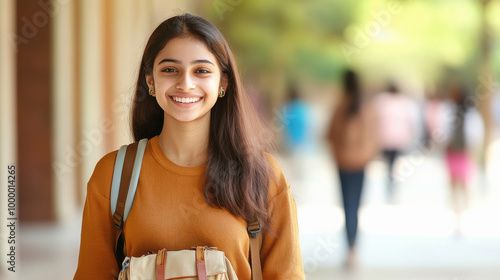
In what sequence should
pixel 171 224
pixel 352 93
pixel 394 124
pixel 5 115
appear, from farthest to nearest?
pixel 394 124 → pixel 352 93 → pixel 5 115 → pixel 171 224

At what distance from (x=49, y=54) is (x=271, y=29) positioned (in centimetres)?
259

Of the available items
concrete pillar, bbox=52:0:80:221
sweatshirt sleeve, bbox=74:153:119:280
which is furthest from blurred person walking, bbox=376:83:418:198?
sweatshirt sleeve, bbox=74:153:119:280

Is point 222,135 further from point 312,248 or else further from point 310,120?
point 310,120

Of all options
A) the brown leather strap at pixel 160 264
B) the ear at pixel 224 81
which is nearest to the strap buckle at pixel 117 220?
the brown leather strap at pixel 160 264

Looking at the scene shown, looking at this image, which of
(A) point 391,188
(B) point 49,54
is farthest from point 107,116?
(A) point 391,188

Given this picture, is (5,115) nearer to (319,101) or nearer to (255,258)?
(319,101)

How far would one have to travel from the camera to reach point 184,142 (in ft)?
5.81

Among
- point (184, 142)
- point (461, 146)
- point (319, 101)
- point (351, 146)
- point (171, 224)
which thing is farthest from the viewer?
point (319, 101)

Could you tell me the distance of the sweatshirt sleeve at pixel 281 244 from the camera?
5.71 ft

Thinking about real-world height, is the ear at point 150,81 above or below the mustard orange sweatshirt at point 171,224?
above

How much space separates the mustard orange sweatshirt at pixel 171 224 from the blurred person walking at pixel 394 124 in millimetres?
4713

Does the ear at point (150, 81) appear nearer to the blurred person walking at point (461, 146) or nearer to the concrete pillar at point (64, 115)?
the concrete pillar at point (64, 115)

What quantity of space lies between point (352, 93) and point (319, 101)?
1.02 metres

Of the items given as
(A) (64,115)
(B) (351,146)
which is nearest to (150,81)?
(B) (351,146)
